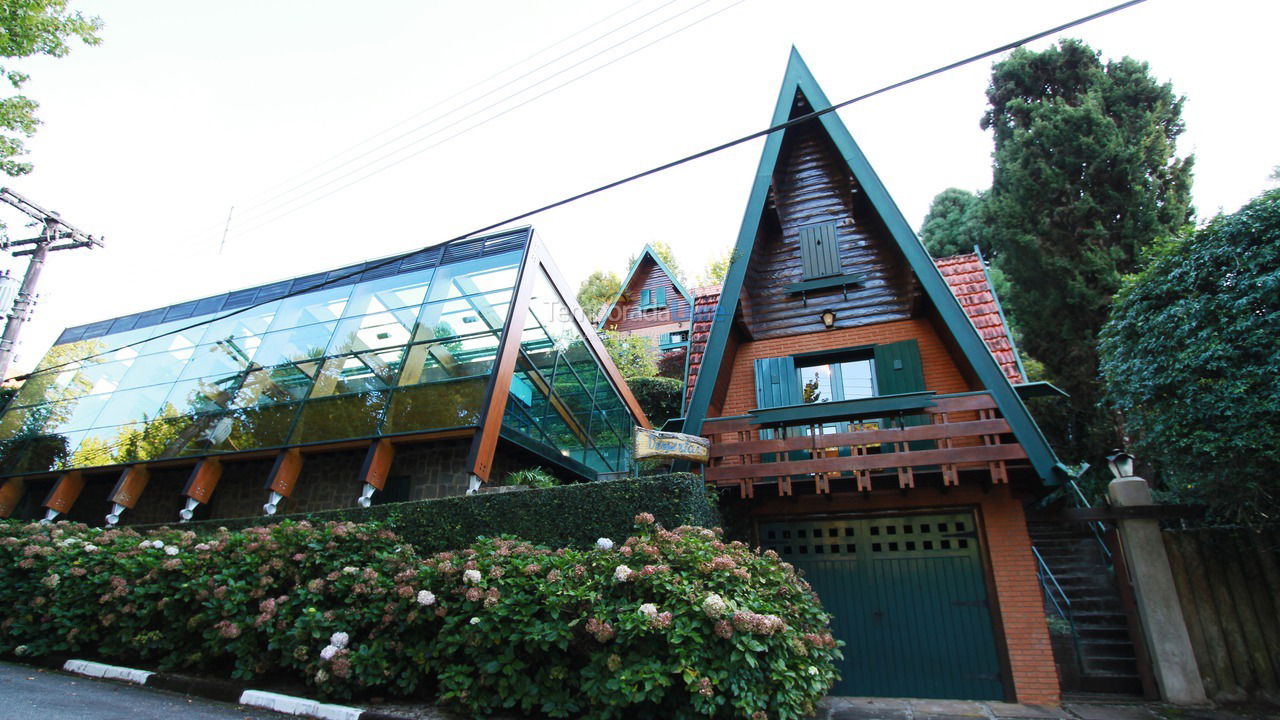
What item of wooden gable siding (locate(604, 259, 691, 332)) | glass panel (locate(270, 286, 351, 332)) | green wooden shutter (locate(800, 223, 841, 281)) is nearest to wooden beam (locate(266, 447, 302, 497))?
glass panel (locate(270, 286, 351, 332))

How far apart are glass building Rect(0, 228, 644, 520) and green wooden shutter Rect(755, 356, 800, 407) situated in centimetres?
432

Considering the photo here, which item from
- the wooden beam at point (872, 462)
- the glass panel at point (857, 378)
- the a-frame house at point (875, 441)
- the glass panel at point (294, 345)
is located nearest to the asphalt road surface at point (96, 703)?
the wooden beam at point (872, 462)

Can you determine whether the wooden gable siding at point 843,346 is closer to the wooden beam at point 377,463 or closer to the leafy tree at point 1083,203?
the wooden beam at point 377,463

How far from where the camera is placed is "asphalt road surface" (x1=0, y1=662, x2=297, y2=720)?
4895 millimetres

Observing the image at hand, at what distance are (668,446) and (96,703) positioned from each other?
5.89m

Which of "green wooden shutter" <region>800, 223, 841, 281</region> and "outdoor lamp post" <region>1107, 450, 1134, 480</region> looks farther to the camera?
"green wooden shutter" <region>800, 223, 841, 281</region>

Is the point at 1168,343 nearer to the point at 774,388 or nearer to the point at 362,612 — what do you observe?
the point at 774,388

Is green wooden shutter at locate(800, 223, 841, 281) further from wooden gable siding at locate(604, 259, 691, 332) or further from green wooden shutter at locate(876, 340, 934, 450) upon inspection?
wooden gable siding at locate(604, 259, 691, 332)

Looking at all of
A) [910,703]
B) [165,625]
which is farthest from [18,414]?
[910,703]

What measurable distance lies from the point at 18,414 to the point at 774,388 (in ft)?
59.3

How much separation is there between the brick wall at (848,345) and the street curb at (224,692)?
20.4 ft

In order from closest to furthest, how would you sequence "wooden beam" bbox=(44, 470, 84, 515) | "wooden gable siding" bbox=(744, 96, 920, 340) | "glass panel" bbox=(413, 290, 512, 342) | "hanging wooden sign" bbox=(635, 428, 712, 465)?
"hanging wooden sign" bbox=(635, 428, 712, 465) → "wooden gable siding" bbox=(744, 96, 920, 340) → "glass panel" bbox=(413, 290, 512, 342) → "wooden beam" bbox=(44, 470, 84, 515)

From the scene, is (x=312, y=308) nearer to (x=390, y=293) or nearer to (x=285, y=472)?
(x=390, y=293)

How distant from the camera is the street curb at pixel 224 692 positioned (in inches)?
199
